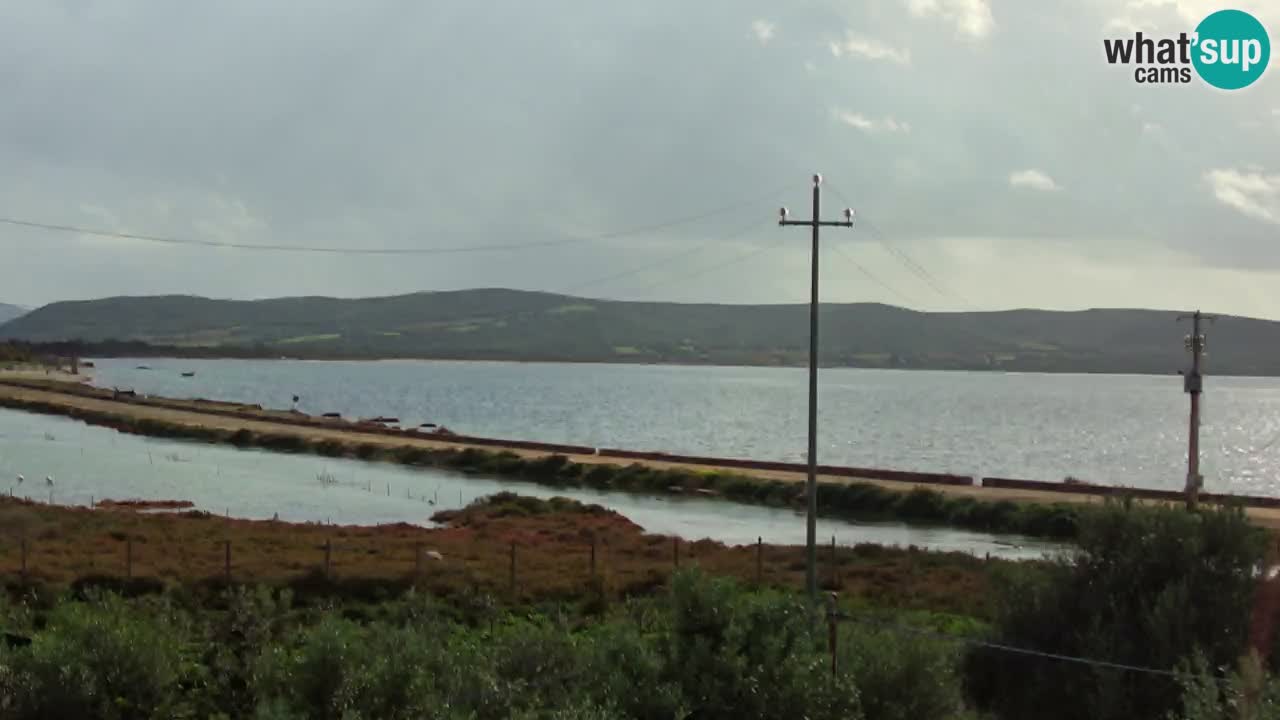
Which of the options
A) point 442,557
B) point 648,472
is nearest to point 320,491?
point 648,472

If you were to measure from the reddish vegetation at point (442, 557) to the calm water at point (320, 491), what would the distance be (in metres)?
6.37

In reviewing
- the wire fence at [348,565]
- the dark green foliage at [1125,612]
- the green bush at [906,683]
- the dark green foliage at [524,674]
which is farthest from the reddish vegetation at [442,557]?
the green bush at [906,683]

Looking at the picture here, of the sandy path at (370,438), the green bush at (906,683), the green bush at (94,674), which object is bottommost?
the sandy path at (370,438)

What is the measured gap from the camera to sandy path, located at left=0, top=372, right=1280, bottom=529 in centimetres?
6806

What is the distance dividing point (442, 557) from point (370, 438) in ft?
230

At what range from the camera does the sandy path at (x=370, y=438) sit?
223ft

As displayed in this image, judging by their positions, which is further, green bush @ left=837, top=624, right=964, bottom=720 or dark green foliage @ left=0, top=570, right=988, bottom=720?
green bush @ left=837, top=624, right=964, bottom=720

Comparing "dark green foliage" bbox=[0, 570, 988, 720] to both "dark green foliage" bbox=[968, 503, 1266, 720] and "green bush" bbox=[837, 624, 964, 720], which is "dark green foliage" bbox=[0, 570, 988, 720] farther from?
"dark green foliage" bbox=[968, 503, 1266, 720]

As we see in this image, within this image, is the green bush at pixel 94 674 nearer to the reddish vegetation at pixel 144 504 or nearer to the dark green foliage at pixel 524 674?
the dark green foliage at pixel 524 674

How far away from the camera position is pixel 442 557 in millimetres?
38781

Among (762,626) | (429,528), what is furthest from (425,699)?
A: (429,528)

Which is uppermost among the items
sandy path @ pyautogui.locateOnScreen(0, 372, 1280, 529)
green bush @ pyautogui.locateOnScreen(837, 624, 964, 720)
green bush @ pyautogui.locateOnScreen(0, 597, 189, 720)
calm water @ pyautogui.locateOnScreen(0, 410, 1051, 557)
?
green bush @ pyautogui.locateOnScreen(837, 624, 964, 720)

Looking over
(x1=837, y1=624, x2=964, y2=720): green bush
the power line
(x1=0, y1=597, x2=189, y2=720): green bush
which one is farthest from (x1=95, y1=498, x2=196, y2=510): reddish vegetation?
(x1=837, y1=624, x2=964, y2=720): green bush

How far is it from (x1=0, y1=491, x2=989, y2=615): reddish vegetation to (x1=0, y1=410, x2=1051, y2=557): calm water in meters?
6.37
